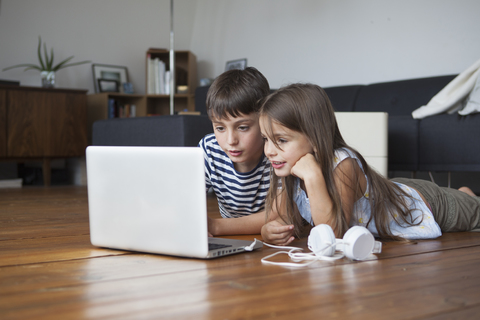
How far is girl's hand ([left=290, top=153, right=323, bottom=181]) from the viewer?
1057 mm

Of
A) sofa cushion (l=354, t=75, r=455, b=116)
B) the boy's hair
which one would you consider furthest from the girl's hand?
sofa cushion (l=354, t=75, r=455, b=116)

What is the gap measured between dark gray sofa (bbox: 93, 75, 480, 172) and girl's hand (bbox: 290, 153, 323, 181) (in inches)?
45.6

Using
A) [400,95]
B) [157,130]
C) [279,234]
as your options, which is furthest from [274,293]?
[400,95]

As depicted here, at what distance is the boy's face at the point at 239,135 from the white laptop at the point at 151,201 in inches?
11.8

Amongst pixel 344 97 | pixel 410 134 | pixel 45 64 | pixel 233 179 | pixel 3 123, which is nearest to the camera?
pixel 233 179

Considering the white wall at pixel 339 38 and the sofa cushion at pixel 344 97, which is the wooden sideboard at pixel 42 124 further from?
the sofa cushion at pixel 344 97

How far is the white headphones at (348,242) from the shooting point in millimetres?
895

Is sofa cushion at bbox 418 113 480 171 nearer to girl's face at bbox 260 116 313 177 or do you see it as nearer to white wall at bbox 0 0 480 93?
white wall at bbox 0 0 480 93

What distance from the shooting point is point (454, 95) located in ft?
7.60

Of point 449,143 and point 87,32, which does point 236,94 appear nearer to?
point 449,143

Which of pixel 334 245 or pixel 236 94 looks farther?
pixel 236 94

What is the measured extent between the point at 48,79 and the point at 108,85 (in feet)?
1.99

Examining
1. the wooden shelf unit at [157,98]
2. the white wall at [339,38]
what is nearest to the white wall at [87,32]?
the wooden shelf unit at [157,98]

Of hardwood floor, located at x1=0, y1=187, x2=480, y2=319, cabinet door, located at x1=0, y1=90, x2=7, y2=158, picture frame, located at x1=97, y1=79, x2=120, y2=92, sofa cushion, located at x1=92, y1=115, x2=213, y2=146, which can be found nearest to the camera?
hardwood floor, located at x1=0, y1=187, x2=480, y2=319
